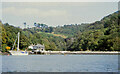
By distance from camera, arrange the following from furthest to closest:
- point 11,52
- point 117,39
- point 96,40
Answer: point 96,40
point 117,39
point 11,52

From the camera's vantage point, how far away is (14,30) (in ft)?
569

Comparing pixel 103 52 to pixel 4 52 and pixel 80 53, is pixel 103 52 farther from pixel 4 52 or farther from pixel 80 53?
pixel 4 52

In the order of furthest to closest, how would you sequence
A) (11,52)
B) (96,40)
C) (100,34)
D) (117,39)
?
1. (100,34)
2. (96,40)
3. (117,39)
4. (11,52)

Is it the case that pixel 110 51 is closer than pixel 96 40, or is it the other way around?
pixel 110 51

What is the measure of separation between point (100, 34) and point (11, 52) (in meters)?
69.3

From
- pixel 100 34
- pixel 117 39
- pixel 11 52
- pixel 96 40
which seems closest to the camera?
pixel 11 52

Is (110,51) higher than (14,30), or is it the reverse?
(14,30)

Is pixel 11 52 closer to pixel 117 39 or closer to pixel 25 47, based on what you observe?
pixel 25 47

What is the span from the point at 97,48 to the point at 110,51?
1632cm

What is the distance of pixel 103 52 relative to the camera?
158 metres

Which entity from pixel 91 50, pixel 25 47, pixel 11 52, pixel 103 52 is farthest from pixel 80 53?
pixel 11 52

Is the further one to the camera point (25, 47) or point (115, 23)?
point (115, 23)

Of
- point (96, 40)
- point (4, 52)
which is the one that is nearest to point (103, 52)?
point (96, 40)

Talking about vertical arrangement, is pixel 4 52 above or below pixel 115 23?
below
